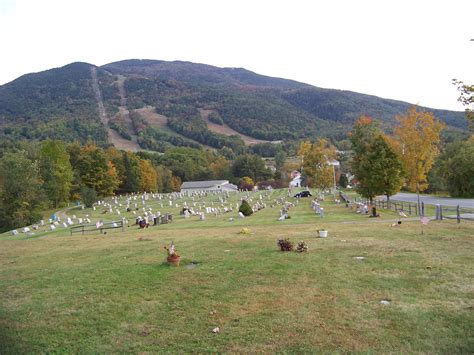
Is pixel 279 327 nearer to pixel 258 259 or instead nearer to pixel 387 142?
pixel 258 259

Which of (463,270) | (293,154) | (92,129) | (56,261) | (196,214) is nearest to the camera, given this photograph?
(463,270)

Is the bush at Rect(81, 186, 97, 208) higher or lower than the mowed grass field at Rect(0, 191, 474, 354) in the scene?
lower

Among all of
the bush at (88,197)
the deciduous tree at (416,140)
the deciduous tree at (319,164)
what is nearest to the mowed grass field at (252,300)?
the deciduous tree at (416,140)

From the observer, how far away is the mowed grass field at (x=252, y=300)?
27.3 feet

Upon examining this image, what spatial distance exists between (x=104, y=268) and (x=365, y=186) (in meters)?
26.6

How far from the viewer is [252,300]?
1044 cm

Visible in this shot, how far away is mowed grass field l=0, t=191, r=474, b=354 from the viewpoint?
834 cm

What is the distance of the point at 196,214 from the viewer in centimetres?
4200

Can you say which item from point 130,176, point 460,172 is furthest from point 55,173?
point 460,172

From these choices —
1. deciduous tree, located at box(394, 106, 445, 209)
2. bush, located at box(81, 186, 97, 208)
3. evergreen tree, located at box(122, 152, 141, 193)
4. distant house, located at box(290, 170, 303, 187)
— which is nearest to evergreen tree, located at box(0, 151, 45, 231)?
bush, located at box(81, 186, 97, 208)

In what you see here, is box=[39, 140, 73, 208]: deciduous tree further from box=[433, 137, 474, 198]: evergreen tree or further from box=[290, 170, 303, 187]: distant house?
box=[290, 170, 303, 187]: distant house

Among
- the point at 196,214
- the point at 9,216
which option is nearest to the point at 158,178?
the point at 9,216

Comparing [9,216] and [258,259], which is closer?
[258,259]

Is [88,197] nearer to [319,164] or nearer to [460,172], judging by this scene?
[319,164]
